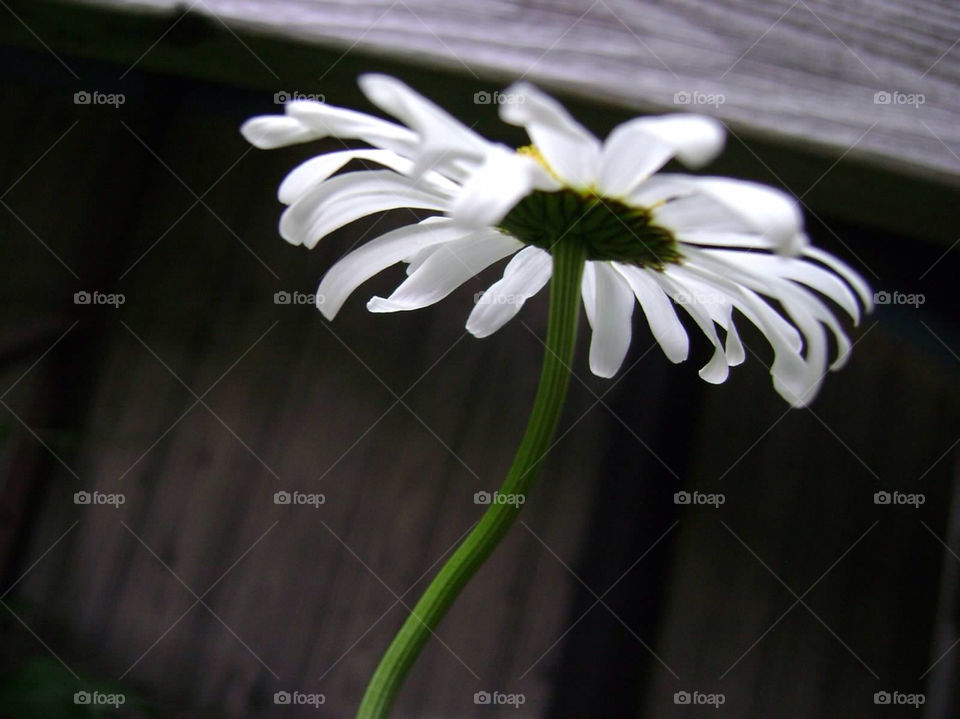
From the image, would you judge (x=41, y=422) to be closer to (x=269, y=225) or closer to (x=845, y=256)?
(x=269, y=225)

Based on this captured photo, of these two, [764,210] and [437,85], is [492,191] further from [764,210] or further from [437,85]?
[437,85]

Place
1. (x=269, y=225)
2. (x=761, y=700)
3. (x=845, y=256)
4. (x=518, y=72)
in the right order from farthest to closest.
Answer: (x=269, y=225) < (x=761, y=700) < (x=845, y=256) < (x=518, y=72)

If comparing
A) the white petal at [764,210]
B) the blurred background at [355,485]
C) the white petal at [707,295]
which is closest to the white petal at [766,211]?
the white petal at [764,210]

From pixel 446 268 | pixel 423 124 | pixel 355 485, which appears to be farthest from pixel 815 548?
pixel 423 124

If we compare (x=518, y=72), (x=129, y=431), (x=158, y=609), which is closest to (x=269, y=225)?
(x=129, y=431)

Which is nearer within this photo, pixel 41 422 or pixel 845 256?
pixel 845 256
